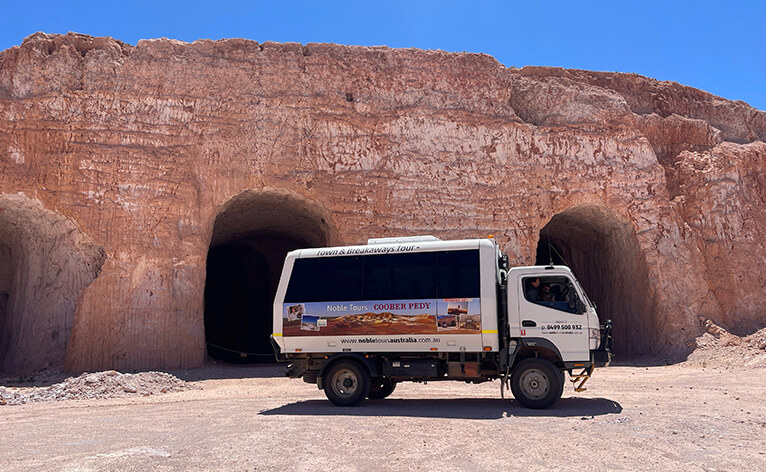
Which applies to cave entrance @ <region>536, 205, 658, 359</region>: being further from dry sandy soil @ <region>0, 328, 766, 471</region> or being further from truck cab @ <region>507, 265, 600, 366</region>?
truck cab @ <region>507, 265, 600, 366</region>

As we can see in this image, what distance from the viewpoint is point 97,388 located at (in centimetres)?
1169

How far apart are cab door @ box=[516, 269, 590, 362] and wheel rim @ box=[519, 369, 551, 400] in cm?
44

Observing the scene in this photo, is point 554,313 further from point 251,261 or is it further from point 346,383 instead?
Answer: point 251,261

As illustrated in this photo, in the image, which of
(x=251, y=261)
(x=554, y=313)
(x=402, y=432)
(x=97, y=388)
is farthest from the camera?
(x=251, y=261)

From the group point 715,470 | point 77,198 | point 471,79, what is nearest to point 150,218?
point 77,198

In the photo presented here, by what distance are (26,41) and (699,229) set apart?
2094 cm

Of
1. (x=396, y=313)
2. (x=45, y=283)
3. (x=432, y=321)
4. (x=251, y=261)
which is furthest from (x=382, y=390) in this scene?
(x=251, y=261)

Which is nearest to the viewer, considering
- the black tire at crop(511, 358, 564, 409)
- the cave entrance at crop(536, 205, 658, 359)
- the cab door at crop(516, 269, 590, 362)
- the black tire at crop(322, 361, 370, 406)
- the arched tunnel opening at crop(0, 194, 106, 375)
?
the black tire at crop(511, 358, 564, 409)

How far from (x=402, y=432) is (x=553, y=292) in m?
3.56

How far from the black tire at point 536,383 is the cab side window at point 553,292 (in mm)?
880

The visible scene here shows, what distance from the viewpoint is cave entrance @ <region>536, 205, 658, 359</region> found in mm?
18141

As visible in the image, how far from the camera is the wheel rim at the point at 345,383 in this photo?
31.7 feet

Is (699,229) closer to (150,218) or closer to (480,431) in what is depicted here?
(480,431)

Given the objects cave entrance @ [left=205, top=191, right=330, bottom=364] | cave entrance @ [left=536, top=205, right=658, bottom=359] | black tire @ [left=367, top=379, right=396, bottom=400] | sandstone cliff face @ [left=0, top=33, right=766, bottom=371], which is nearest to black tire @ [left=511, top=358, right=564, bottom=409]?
black tire @ [left=367, top=379, right=396, bottom=400]
